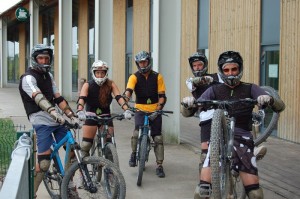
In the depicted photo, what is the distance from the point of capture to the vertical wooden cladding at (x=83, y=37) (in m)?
26.2

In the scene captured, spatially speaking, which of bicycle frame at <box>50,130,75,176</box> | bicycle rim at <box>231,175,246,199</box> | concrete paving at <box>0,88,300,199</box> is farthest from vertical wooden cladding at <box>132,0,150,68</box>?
bicycle rim at <box>231,175,246,199</box>

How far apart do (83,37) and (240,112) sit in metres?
23.2

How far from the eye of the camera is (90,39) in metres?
26.2

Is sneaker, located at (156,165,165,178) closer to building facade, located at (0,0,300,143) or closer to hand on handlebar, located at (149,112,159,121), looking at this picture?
hand on handlebar, located at (149,112,159,121)

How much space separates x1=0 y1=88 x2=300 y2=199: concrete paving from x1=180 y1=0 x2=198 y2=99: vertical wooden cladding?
4764mm

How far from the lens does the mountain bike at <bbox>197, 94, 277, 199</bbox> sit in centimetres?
386

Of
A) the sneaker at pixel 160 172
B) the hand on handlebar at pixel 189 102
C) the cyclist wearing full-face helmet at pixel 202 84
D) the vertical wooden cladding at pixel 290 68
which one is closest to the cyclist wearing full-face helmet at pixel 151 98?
the sneaker at pixel 160 172

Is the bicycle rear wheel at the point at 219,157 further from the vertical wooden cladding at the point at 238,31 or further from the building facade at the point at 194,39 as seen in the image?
the vertical wooden cladding at the point at 238,31

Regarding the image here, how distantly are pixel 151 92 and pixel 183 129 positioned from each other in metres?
5.72

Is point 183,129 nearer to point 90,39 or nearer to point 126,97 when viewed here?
point 126,97

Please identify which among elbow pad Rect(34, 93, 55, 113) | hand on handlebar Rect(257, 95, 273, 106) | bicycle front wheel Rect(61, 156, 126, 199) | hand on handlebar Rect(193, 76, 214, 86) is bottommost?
bicycle front wheel Rect(61, 156, 126, 199)

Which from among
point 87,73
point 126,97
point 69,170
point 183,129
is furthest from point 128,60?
point 69,170

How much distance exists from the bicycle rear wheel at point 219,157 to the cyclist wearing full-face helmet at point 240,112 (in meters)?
0.19

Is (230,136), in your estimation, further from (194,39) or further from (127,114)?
(194,39)
